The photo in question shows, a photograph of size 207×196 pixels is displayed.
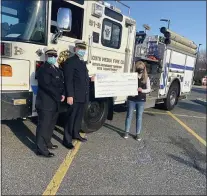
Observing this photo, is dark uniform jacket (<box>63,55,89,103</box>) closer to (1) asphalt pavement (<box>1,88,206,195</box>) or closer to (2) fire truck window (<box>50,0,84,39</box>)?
(2) fire truck window (<box>50,0,84,39</box>)

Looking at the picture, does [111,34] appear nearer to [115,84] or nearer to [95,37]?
[95,37]

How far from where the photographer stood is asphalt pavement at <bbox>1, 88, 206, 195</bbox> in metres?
3.69

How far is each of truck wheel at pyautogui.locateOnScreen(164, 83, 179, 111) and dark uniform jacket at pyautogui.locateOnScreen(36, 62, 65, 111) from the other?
5.57m

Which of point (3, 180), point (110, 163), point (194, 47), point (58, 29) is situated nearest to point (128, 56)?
point (58, 29)

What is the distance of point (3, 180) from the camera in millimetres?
3670

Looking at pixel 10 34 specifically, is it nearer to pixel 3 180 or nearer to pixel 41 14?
pixel 41 14

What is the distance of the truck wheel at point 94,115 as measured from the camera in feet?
19.1

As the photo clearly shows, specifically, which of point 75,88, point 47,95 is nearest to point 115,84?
point 75,88

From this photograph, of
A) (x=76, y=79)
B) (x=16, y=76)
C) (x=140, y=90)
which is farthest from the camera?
(x=140, y=90)

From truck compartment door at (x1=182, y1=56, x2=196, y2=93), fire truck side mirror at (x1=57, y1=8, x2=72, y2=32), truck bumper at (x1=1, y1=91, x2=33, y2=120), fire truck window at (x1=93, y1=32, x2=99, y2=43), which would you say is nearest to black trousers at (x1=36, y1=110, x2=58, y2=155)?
truck bumper at (x1=1, y1=91, x2=33, y2=120)

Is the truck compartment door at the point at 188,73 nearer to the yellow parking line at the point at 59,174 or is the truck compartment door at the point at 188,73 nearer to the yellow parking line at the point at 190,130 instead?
the yellow parking line at the point at 190,130

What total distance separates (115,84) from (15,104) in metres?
2.25

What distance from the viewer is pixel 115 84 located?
578 centimetres

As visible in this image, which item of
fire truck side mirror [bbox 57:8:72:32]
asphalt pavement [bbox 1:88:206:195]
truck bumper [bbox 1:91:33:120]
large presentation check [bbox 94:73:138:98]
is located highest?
fire truck side mirror [bbox 57:8:72:32]
